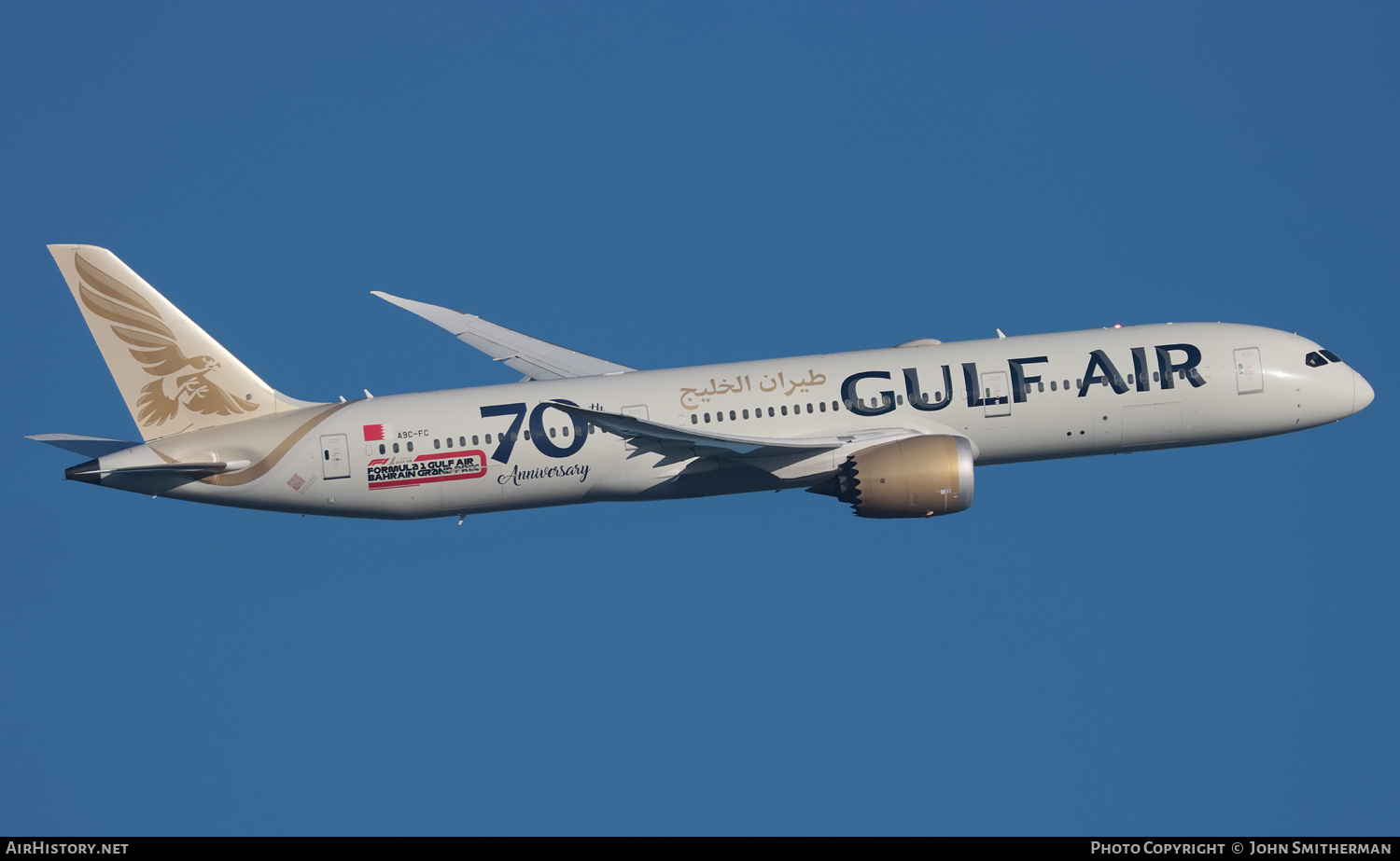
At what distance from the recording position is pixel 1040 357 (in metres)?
51.5

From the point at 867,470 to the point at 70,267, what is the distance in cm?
2590

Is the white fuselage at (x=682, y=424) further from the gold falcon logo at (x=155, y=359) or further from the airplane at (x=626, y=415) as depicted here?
the gold falcon logo at (x=155, y=359)

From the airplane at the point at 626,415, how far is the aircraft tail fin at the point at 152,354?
0.06m

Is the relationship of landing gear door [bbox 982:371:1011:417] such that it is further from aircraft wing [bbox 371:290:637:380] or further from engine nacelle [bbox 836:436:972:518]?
aircraft wing [bbox 371:290:637:380]

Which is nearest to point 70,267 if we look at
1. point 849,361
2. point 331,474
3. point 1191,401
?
point 331,474

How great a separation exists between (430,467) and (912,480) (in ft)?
49.3

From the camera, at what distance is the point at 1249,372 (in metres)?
52.2

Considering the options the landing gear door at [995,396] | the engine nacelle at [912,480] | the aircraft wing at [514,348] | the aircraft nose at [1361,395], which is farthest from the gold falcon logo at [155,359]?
the aircraft nose at [1361,395]

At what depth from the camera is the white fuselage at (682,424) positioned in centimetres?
5006

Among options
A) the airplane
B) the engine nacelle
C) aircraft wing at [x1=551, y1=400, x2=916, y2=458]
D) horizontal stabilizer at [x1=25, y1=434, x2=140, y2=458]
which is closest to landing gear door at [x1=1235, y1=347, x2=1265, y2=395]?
the airplane

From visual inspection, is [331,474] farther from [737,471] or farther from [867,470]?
[867,470]
